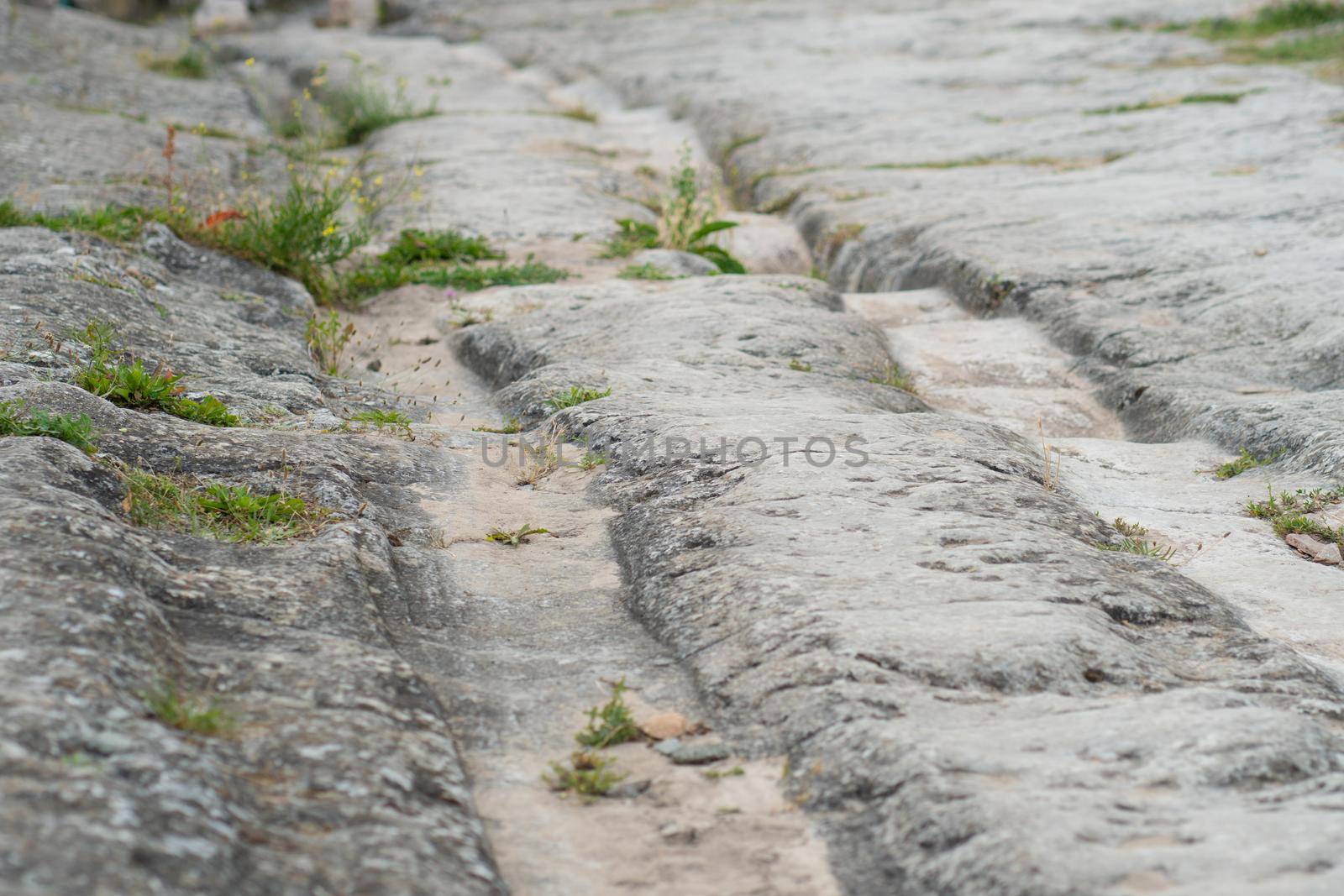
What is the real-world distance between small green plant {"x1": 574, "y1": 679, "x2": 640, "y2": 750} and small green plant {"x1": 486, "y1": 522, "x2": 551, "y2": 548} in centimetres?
119

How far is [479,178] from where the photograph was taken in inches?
405

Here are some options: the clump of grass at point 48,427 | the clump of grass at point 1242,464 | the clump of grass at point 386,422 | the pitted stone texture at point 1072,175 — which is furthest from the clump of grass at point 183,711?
the pitted stone texture at point 1072,175

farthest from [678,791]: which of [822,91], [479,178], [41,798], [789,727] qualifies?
[822,91]

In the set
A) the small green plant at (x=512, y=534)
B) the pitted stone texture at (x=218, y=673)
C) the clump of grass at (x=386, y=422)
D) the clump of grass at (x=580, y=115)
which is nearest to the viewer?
the pitted stone texture at (x=218, y=673)

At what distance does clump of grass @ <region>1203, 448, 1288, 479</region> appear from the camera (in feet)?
17.4

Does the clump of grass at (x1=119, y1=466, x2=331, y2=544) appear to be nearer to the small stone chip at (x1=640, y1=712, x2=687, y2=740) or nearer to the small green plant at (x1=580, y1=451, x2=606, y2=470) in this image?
the small green plant at (x1=580, y1=451, x2=606, y2=470)

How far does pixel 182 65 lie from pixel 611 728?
49.0 feet

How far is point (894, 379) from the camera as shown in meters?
6.36

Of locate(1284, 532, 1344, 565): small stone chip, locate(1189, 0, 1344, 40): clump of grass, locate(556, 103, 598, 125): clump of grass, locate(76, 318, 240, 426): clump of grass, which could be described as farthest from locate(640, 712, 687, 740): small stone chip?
locate(1189, 0, 1344, 40): clump of grass

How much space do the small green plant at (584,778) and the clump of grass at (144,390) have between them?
232 centimetres

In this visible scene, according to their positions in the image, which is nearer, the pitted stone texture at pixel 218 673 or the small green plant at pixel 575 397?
the pitted stone texture at pixel 218 673

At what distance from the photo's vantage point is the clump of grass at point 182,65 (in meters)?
15.2

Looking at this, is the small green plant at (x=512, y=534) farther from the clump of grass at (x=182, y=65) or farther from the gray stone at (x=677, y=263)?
the clump of grass at (x=182, y=65)

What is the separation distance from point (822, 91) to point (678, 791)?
12.3 m
